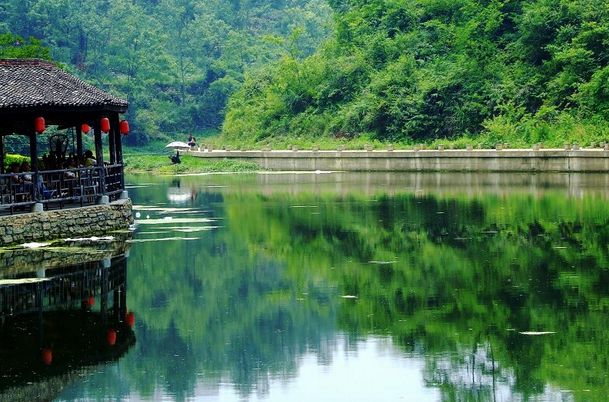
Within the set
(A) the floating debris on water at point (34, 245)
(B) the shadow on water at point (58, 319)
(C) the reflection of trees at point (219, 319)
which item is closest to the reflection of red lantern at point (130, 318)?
(B) the shadow on water at point (58, 319)

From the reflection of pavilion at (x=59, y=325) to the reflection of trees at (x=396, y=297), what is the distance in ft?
1.58

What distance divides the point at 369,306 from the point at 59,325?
427cm

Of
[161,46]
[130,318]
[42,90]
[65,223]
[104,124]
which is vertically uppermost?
[161,46]

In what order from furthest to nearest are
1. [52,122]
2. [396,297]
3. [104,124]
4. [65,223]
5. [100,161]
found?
[52,122], [100,161], [104,124], [65,223], [396,297]

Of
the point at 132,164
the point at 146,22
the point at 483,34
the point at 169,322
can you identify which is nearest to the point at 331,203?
the point at 169,322

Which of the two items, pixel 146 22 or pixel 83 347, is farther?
pixel 146 22

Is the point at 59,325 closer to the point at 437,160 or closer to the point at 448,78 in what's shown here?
the point at 437,160

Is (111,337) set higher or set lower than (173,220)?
lower

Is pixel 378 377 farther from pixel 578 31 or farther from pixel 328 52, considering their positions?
pixel 328 52

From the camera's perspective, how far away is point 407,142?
62.2 meters

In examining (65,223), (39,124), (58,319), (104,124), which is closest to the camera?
(58,319)

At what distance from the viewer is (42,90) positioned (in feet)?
93.7

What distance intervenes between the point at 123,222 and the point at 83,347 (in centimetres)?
1563

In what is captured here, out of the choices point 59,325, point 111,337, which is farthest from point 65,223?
point 111,337
